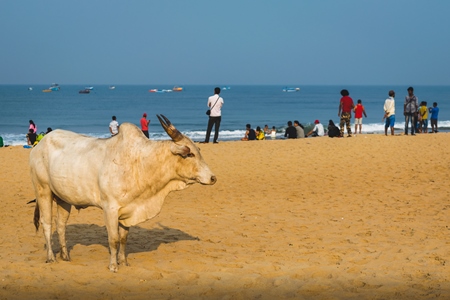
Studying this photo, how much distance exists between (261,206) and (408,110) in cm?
1429

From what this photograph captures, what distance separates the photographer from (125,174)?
717 cm

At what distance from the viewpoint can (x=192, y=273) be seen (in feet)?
23.7

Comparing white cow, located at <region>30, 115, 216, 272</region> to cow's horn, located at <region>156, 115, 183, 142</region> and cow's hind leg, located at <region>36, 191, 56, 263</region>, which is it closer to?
cow's horn, located at <region>156, 115, 183, 142</region>

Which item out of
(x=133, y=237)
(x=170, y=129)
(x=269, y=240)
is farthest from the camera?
(x=133, y=237)

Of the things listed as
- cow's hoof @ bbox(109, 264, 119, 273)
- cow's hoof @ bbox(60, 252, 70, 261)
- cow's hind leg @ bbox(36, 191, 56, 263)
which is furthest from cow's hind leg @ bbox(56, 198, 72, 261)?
cow's hoof @ bbox(109, 264, 119, 273)

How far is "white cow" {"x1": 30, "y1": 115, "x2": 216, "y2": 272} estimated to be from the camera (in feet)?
23.5

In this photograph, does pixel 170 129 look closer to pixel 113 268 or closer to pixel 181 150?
pixel 181 150

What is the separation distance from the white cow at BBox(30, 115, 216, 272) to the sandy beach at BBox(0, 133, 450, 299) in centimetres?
72

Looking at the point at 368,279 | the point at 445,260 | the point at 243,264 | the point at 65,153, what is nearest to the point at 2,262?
the point at 65,153

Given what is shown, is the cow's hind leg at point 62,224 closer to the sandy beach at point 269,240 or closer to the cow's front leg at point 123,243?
the sandy beach at point 269,240

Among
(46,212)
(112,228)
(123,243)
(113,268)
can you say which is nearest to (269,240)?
(123,243)

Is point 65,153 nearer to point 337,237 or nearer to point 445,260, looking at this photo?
point 337,237

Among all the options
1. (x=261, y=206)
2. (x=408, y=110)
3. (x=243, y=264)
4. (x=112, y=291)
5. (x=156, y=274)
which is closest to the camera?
(x=112, y=291)

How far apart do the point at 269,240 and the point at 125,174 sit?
299 cm
